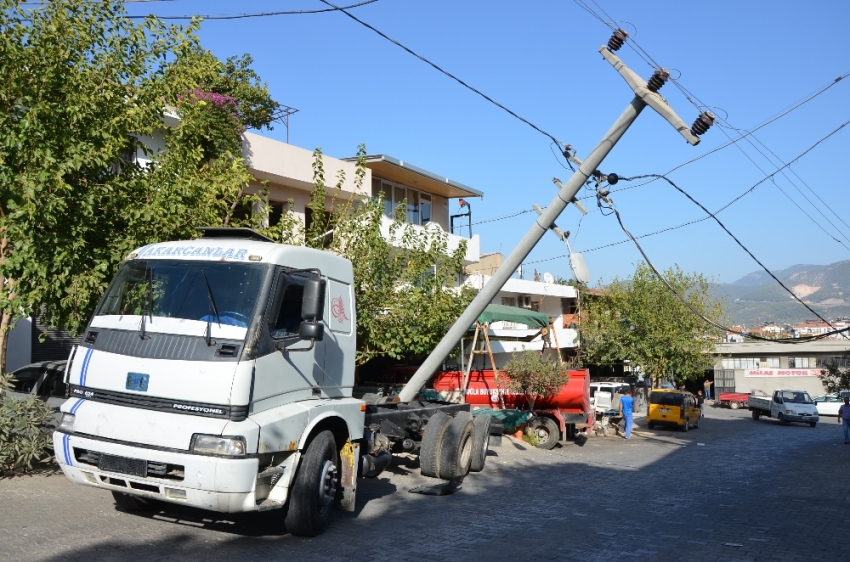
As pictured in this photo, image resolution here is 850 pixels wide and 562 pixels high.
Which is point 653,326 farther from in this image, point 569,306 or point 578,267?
point 578,267

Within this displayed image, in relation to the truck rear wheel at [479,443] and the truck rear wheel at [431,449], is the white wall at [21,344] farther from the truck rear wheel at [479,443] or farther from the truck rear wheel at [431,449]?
the truck rear wheel at [479,443]

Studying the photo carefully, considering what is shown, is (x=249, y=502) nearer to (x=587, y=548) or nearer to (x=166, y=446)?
(x=166, y=446)

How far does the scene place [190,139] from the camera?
12.1 m

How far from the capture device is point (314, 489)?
7637 mm

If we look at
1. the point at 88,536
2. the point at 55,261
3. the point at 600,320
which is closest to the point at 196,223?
the point at 55,261

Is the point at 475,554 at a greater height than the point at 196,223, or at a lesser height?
lesser

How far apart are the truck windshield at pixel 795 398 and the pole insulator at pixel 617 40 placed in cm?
2812

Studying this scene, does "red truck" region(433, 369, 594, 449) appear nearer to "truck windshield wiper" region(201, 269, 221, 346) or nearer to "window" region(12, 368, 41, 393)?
"window" region(12, 368, 41, 393)

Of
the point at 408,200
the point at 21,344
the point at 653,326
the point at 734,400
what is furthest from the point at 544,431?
the point at 734,400

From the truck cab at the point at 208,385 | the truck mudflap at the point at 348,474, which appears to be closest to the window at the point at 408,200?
the truck mudflap at the point at 348,474

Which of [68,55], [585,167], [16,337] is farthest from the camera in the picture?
[16,337]

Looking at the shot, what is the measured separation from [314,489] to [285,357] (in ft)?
4.53

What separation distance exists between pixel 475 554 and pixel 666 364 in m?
33.1

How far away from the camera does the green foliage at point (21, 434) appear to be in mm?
9602
